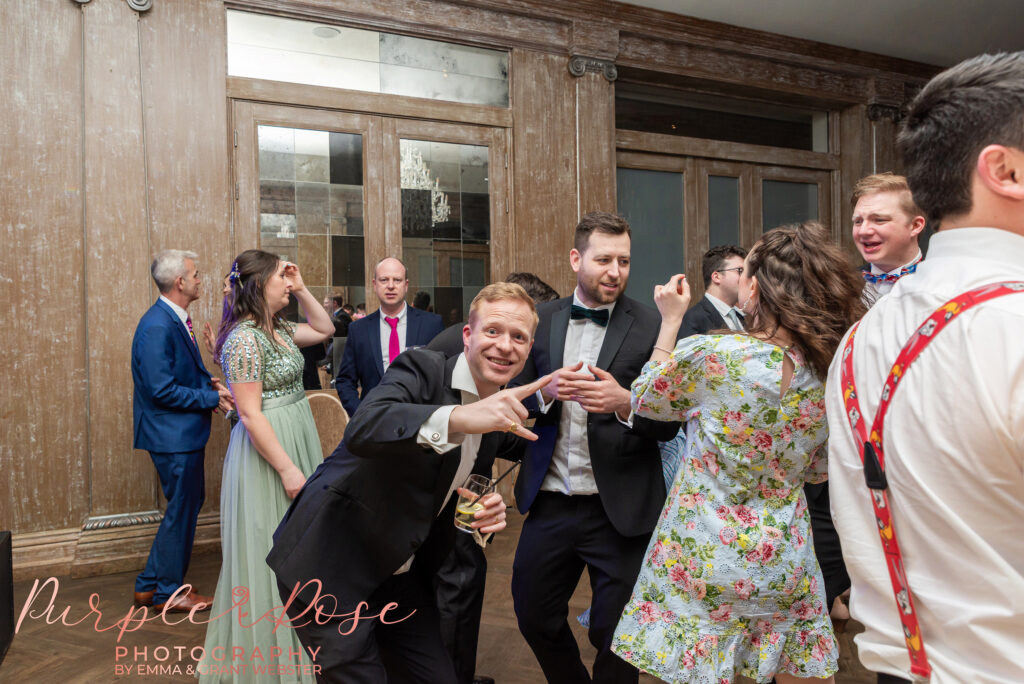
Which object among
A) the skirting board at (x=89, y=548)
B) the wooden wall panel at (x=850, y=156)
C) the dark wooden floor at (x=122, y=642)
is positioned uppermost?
the wooden wall panel at (x=850, y=156)

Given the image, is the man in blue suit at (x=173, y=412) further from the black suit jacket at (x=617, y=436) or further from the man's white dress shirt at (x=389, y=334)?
the black suit jacket at (x=617, y=436)

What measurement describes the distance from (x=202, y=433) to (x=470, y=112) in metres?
3.12

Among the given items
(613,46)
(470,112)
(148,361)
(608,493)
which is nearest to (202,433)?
(148,361)

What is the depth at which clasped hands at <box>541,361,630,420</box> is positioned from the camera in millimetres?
2133

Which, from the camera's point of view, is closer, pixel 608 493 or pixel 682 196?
pixel 608 493

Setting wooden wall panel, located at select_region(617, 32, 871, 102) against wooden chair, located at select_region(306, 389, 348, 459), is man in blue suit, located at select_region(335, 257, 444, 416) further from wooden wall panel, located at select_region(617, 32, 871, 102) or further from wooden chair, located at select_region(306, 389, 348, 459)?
wooden wall panel, located at select_region(617, 32, 871, 102)

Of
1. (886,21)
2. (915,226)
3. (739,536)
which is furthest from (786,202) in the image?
(739,536)

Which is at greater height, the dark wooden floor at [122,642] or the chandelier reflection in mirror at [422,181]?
the chandelier reflection in mirror at [422,181]

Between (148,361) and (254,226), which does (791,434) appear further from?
(254,226)

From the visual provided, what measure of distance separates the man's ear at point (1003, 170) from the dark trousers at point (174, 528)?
3.93 meters

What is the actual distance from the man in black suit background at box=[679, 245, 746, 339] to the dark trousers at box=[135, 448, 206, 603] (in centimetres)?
286

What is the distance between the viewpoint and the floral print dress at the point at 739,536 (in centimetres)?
181

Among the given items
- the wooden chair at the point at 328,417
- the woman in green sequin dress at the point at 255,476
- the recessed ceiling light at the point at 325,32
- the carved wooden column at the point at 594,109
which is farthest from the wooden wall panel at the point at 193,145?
the carved wooden column at the point at 594,109

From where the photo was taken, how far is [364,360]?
4.37m
